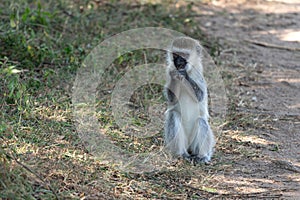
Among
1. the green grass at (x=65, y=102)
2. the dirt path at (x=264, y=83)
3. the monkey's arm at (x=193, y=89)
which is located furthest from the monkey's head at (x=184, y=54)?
the dirt path at (x=264, y=83)

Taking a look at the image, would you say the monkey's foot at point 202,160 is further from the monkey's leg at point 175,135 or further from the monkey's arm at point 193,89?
the monkey's arm at point 193,89

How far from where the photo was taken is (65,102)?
7.12 metres

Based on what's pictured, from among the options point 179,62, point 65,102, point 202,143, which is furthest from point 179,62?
point 65,102

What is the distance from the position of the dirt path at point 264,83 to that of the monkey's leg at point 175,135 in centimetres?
61

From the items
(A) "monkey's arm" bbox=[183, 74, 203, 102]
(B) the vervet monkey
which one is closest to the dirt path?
(B) the vervet monkey

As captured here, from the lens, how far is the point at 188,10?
11.1 m

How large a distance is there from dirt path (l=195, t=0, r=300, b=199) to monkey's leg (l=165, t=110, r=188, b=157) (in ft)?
1.99

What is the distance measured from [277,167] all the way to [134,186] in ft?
5.78

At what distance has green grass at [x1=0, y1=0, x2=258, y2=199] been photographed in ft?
16.8

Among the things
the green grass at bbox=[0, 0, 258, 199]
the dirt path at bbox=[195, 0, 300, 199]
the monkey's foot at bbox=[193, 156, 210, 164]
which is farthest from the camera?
the monkey's foot at bbox=[193, 156, 210, 164]

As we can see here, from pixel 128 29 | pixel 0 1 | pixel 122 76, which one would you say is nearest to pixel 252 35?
pixel 128 29

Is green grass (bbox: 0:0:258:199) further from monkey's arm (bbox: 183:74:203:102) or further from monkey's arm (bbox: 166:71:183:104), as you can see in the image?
monkey's arm (bbox: 183:74:203:102)

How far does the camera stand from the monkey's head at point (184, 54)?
6.23 meters

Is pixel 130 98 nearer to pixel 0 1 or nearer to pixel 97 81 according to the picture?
pixel 97 81
